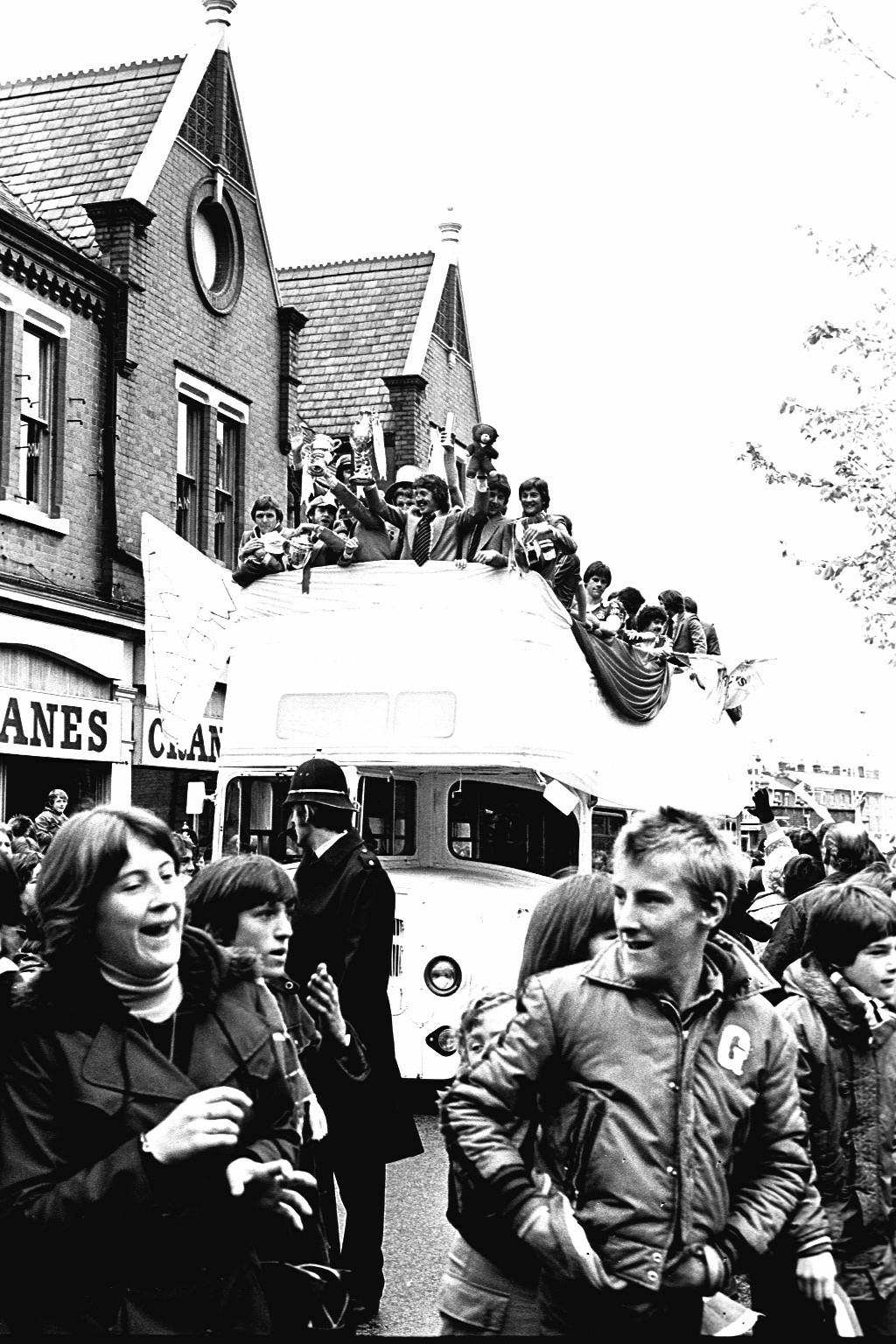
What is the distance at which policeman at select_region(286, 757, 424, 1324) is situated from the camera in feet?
18.1

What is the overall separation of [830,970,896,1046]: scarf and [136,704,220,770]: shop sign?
14.3 meters

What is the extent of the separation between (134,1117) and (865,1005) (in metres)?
2.13

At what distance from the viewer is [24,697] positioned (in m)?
→ 16.4

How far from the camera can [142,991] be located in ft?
8.97

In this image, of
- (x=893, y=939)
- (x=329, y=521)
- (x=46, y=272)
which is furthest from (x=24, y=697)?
(x=893, y=939)

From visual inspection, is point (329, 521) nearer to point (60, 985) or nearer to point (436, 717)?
point (436, 717)

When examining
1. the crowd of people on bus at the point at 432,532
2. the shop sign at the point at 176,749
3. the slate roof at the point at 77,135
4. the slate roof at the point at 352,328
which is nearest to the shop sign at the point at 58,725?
the shop sign at the point at 176,749

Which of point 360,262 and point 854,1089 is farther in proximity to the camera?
point 360,262

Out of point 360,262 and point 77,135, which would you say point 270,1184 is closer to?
point 77,135

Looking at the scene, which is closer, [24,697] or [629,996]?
[629,996]

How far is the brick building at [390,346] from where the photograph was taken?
26.3 m

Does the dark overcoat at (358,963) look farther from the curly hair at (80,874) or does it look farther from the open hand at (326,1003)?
the curly hair at (80,874)

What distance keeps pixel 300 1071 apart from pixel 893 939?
174 cm

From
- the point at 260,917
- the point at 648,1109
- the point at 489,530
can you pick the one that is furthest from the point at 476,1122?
the point at 489,530
